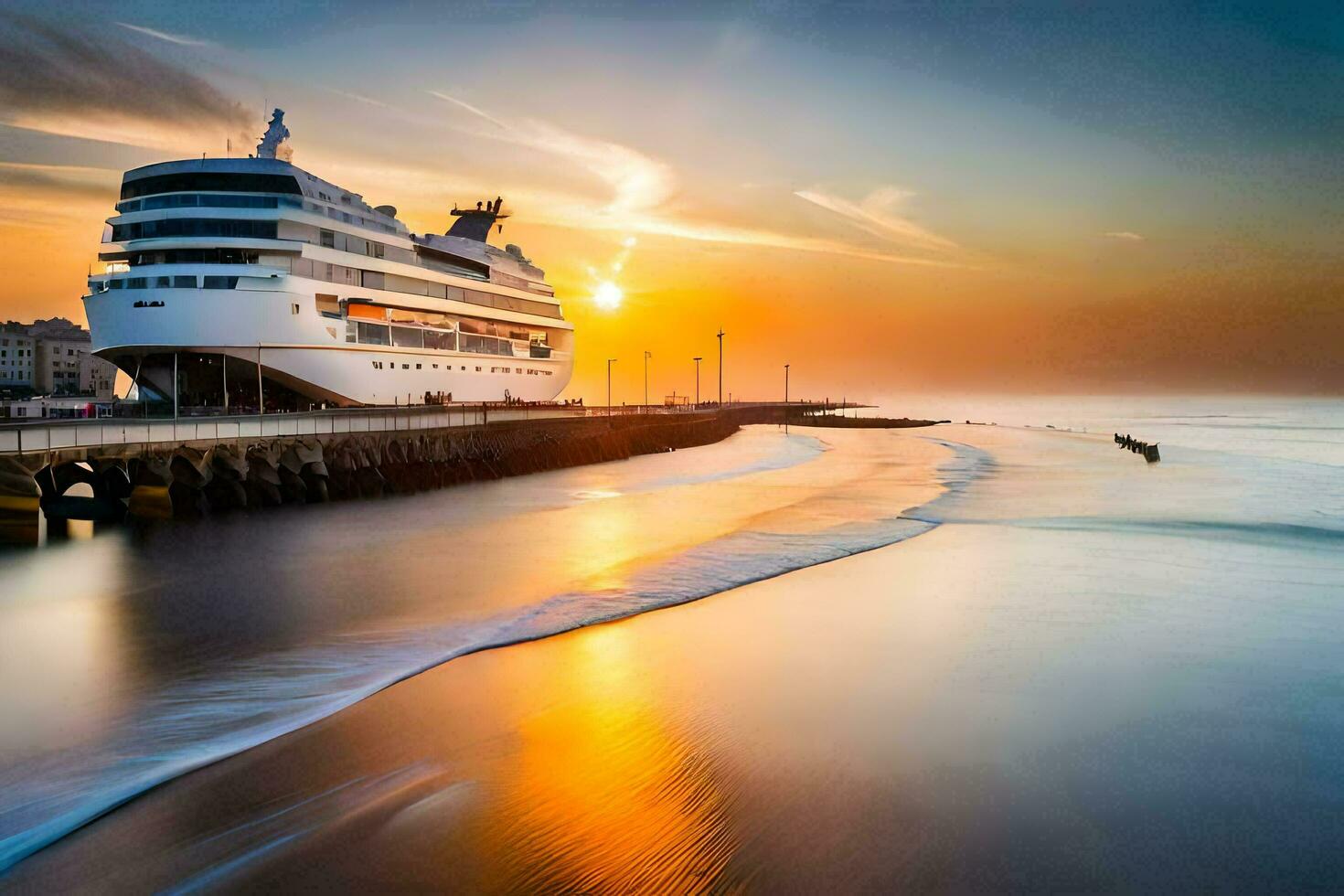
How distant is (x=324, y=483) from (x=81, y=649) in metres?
16.4

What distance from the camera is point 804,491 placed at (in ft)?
98.9

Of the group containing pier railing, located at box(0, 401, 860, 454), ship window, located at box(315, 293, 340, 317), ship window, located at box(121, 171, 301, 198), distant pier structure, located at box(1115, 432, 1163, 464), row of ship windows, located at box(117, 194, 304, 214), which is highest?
ship window, located at box(121, 171, 301, 198)

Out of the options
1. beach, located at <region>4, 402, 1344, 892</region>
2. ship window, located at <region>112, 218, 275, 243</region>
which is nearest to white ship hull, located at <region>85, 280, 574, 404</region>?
ship window, located at <region>112, 218, 275, 243</region>

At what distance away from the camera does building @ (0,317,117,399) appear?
369 feet

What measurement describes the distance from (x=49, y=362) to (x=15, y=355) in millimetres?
7490

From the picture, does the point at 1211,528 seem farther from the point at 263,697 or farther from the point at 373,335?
the point at 373,335

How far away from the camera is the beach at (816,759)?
5000 millimetres

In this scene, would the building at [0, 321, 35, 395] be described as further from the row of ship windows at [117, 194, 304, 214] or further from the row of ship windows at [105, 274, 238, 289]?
the row of ship windows at [105, 274, 238, 289]

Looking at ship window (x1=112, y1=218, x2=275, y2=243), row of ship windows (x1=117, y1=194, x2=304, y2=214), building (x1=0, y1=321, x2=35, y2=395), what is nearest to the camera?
ship window (x1=112, y1=218, x2=275, y2=243)

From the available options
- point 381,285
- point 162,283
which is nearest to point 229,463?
point 162,283

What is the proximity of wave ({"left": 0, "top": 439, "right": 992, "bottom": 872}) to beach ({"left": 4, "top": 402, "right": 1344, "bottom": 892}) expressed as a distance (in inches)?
8.0

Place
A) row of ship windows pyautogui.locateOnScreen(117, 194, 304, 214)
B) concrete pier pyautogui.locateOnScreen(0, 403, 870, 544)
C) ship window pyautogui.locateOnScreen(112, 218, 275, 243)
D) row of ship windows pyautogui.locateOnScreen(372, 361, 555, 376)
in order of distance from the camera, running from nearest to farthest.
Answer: concrete pier pyautogui.locateOnScreen(0, 403, 870, 544), ship window pyautogui.locateOnScreen(112, 218, 275, 243), row of ship windows pyautogui.locateOnScreen(117, 194, 304, 214), row of ship windows pyautogui.locateOnScreen(372, 361, 555, 376)

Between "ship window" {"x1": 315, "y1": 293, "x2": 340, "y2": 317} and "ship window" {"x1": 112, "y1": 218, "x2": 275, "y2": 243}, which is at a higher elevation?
"ship window" {"x1": 112, "y1": 218, "x2": 275, "y2": 243}

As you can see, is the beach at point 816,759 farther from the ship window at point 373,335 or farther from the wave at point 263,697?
the ship window at point 373,335
